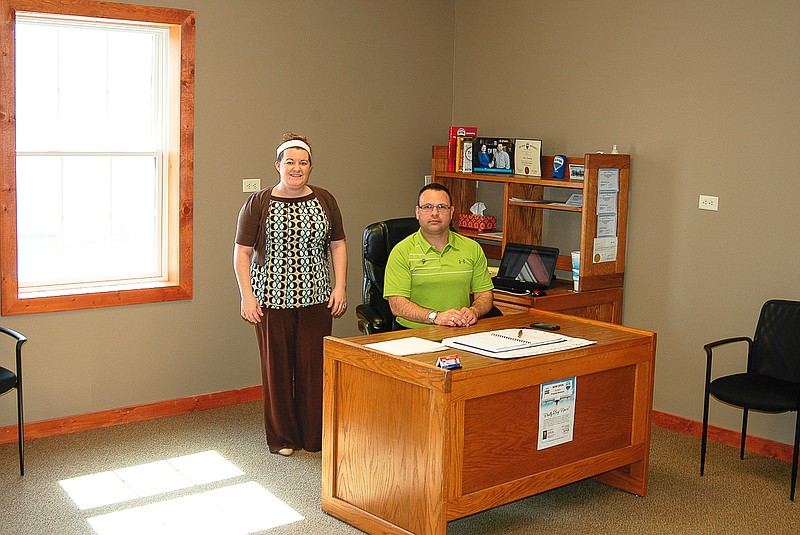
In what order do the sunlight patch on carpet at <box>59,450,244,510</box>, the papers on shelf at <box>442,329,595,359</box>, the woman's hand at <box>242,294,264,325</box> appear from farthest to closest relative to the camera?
the woman's hand at <box>242,294,264,325</box> → the sunlight patch on carpet at <box>59,450,244,510</box> → the papers on shelf at <box>442,329,595,359</box>

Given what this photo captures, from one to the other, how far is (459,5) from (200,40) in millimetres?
1894

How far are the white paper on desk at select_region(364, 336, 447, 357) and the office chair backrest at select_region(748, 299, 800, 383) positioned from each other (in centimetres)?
180

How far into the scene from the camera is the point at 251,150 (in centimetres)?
550

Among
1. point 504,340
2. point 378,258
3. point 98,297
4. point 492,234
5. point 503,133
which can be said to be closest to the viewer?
point 504,340

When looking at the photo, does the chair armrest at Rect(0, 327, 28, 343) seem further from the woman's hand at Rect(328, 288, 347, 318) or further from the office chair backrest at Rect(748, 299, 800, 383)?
the office chair backrest at Rect(748, 299, 800, 383)

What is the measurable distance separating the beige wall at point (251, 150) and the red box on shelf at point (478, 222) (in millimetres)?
443

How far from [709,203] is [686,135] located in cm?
39

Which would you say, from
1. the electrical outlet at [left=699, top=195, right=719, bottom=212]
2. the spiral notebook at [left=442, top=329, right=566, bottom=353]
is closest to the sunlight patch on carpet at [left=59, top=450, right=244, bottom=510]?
the spiral notebook at [left=442, top=329, right=566, bottom=353]

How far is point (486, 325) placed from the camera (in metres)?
4.30

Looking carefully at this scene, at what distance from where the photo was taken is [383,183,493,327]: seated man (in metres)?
4.38

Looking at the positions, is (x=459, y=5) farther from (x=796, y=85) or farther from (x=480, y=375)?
(x=480, y=375)

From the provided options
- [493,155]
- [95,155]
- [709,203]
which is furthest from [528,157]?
[95,155]

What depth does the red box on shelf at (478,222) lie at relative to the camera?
5.94 meters

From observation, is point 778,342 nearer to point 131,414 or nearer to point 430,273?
point 430,273
